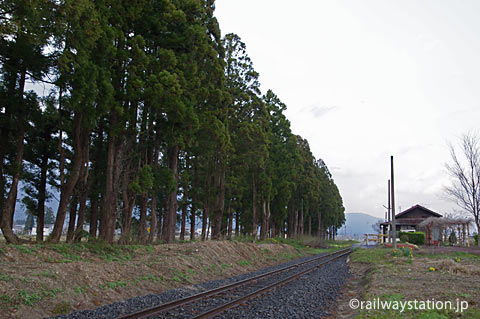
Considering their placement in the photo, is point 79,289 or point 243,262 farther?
point 243,262

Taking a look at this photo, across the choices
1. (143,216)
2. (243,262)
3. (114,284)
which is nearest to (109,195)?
(143,216)

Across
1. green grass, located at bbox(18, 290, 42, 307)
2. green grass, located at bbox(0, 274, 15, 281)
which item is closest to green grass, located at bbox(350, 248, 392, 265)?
green grass, located at bbox(18, 290, 42, 307)

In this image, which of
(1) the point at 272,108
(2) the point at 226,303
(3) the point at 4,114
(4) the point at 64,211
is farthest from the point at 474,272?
(1) the point at 272,108

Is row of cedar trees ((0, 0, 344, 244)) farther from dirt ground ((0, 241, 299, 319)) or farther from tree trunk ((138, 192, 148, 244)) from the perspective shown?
dirt ground ((0, 241, 299, 319))

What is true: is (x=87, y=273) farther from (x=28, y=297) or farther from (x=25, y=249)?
(x=28, y=297)

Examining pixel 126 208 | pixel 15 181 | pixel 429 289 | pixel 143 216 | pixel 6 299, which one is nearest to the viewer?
pixel 6 299

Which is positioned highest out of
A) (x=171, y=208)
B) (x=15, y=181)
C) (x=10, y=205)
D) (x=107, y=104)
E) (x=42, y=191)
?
(x=107, y=104)

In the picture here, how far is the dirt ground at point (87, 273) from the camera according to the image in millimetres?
7145

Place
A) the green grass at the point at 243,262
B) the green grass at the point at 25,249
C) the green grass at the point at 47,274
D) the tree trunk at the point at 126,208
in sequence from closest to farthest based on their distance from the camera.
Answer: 1. the green grass at the point at 47,274
2. the green grass at the point at 25,249
3. the tree trunk at the point at 126,208
4. the green grass at the point at 243,262

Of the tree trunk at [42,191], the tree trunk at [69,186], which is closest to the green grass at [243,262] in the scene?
the tree trunk at [69,186]

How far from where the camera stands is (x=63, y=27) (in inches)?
363

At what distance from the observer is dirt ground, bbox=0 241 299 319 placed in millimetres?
7145

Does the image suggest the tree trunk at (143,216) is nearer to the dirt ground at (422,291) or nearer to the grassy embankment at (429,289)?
the dirt ground at (422,291)

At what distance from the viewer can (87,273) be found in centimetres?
913
